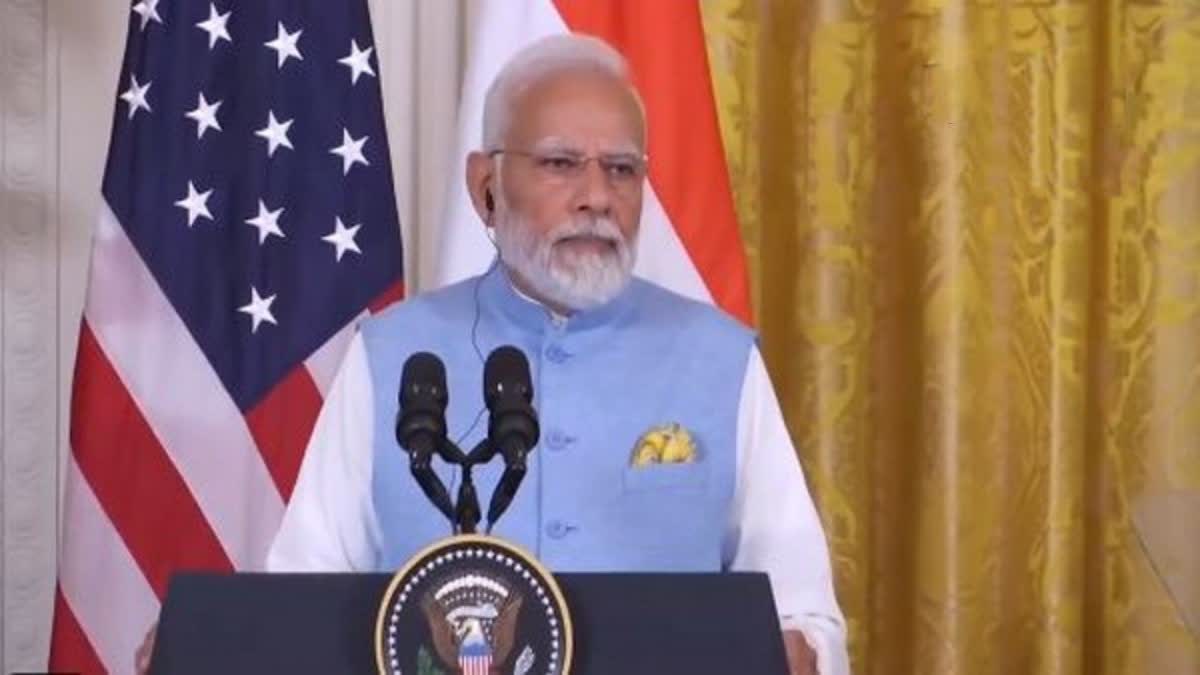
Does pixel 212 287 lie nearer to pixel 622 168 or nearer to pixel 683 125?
pixel 683 125

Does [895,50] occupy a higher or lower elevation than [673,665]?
higher

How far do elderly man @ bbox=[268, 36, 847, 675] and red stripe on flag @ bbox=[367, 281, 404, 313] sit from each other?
0.72m

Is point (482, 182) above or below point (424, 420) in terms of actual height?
above

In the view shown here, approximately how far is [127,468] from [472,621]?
174cm

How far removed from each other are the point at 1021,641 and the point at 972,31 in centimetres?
132

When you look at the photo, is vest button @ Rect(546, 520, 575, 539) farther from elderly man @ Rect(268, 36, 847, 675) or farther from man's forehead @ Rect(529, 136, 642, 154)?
man's forehead @ Rect(529, 136, 642, 154)

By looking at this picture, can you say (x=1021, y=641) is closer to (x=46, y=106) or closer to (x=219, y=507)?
(x=219, y=507)

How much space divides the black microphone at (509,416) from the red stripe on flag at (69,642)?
1.67 meters

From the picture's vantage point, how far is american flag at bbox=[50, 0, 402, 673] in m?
3.41

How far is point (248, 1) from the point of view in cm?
355

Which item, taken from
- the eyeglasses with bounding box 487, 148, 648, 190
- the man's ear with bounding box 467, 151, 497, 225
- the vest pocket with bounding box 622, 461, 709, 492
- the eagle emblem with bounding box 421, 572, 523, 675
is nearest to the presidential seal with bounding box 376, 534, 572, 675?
the eagle emblem with bounding box 421, 572, 523, 675

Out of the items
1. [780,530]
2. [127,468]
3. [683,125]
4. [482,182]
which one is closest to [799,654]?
[780,530]

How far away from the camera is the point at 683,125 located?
3479 mm

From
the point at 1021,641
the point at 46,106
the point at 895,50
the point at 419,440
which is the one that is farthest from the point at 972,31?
the point at 419,440
